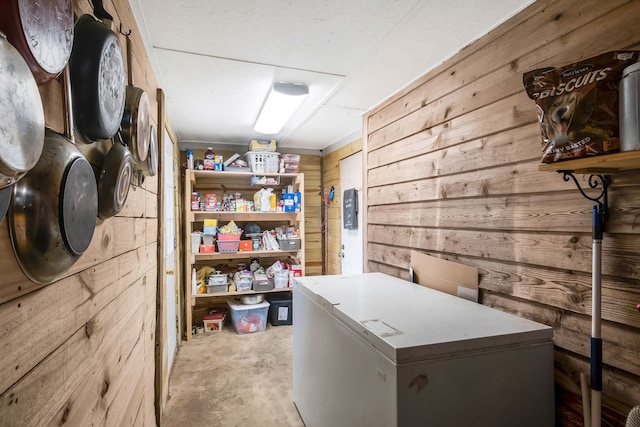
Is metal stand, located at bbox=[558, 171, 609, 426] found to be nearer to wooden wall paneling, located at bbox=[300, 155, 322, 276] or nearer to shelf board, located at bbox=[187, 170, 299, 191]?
shelf board, located at bbox=[187, 170, 299, 191]

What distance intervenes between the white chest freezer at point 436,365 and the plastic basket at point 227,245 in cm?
247

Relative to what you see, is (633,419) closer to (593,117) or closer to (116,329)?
(593,117)

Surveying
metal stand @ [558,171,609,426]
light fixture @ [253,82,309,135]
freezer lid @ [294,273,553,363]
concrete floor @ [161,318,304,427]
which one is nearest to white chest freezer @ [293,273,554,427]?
freezer lid @ [294,273,553,363]

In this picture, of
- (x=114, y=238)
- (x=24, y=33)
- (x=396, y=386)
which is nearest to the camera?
(x=24, y=33)

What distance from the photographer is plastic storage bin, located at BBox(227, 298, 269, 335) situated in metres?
3.65

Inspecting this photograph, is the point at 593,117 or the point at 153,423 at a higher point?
the point at 593,117

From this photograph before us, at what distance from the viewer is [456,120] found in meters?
1.72

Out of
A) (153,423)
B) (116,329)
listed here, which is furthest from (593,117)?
(153,423)

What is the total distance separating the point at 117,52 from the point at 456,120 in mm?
1524

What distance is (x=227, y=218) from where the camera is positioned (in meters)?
3.93

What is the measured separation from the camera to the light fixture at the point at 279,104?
223 cm

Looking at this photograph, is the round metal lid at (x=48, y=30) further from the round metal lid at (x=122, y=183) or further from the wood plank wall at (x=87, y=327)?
the round metal lid at (x=122, y=183)

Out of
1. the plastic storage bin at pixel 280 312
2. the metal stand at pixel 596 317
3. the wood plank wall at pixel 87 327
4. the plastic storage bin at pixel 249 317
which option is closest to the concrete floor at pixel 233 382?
the plastic storage bin at pixel 249 317

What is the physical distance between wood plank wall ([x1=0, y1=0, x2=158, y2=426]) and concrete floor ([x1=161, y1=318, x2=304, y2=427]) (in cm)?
63
